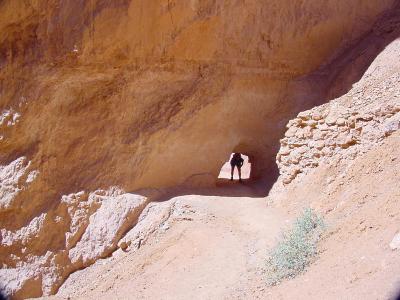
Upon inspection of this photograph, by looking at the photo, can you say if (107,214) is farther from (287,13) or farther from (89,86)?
(287,13)

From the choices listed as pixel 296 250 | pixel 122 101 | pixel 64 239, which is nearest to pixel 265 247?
pixel 296 250

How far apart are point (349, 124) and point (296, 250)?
10.7 ft

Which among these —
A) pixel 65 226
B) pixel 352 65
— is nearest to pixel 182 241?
pixel 65 226

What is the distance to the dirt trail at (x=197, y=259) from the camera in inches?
272

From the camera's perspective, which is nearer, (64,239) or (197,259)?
(197,259)

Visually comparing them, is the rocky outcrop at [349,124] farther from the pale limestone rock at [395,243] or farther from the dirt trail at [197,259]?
the pale limestone rock at [395,243]

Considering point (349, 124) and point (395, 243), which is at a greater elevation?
point (349, 124)

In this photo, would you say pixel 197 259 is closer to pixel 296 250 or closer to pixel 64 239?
pixel 296 250

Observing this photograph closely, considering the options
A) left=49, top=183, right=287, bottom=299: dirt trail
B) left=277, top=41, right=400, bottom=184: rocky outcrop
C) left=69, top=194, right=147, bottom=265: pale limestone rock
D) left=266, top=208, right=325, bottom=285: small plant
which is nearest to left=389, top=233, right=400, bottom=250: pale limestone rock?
left=266, top=208, right=325, bottom=285: small plant

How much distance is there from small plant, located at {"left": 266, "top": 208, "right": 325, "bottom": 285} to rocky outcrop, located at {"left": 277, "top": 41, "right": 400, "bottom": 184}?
1.95 meters

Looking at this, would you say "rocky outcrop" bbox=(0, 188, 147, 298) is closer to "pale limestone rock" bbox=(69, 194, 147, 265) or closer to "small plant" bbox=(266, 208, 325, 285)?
"pale limestone rock" bbox=(69, 194, 147, 265)

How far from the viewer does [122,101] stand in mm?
9219

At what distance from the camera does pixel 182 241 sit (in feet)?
26.8

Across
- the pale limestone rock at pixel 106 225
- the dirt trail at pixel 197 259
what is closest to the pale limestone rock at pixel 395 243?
the dirt trail at pixel 197 259
